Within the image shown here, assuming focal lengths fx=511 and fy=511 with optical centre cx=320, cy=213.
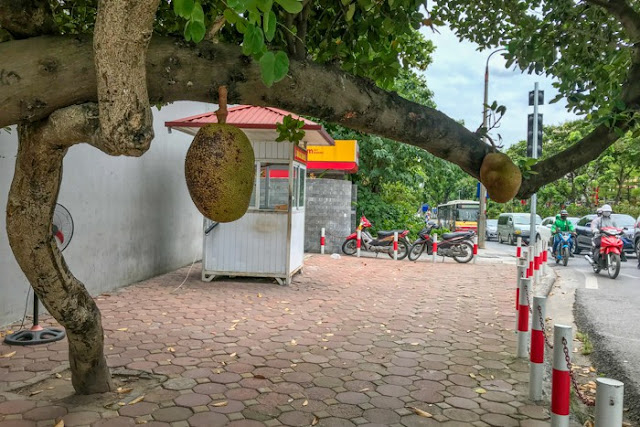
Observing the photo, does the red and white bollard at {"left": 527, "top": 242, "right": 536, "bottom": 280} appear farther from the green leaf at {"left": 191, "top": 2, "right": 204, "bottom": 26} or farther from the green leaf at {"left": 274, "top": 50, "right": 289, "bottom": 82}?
the green leaf at {"left": 191, "top": 2, "right": 204, "bottom": 26}

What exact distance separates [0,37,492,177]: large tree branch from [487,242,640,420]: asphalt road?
2816 millimetres

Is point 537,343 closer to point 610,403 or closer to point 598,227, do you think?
point 610,403

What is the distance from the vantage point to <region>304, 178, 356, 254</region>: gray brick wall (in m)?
14.8

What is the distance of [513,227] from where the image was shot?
2402cm

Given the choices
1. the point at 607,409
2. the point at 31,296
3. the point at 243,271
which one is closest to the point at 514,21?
the point at 607,409

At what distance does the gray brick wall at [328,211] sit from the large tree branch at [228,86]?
40.0 feet

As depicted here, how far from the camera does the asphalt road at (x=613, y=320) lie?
4.66 meters

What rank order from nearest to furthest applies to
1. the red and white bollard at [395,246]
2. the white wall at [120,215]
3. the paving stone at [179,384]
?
the paving stone at [179,384]
the white wall at [120,215]
the red and white bollard at [395,246]

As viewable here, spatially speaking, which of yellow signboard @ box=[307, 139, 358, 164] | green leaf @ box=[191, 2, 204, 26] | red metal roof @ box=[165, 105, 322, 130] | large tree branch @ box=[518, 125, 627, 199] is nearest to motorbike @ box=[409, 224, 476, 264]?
yellow signboard @ box=[307, 139, 358, 164]

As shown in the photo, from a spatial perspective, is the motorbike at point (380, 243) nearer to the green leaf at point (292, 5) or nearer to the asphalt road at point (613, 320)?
the asphalt road at point (613, 320)

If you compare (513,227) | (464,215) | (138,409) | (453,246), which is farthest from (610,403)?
(464,215)

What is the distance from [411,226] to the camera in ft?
57.6

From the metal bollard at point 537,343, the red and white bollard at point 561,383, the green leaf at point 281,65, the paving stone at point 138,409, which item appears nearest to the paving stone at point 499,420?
the metal bollard at point 537,343

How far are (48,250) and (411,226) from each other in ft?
50.4
